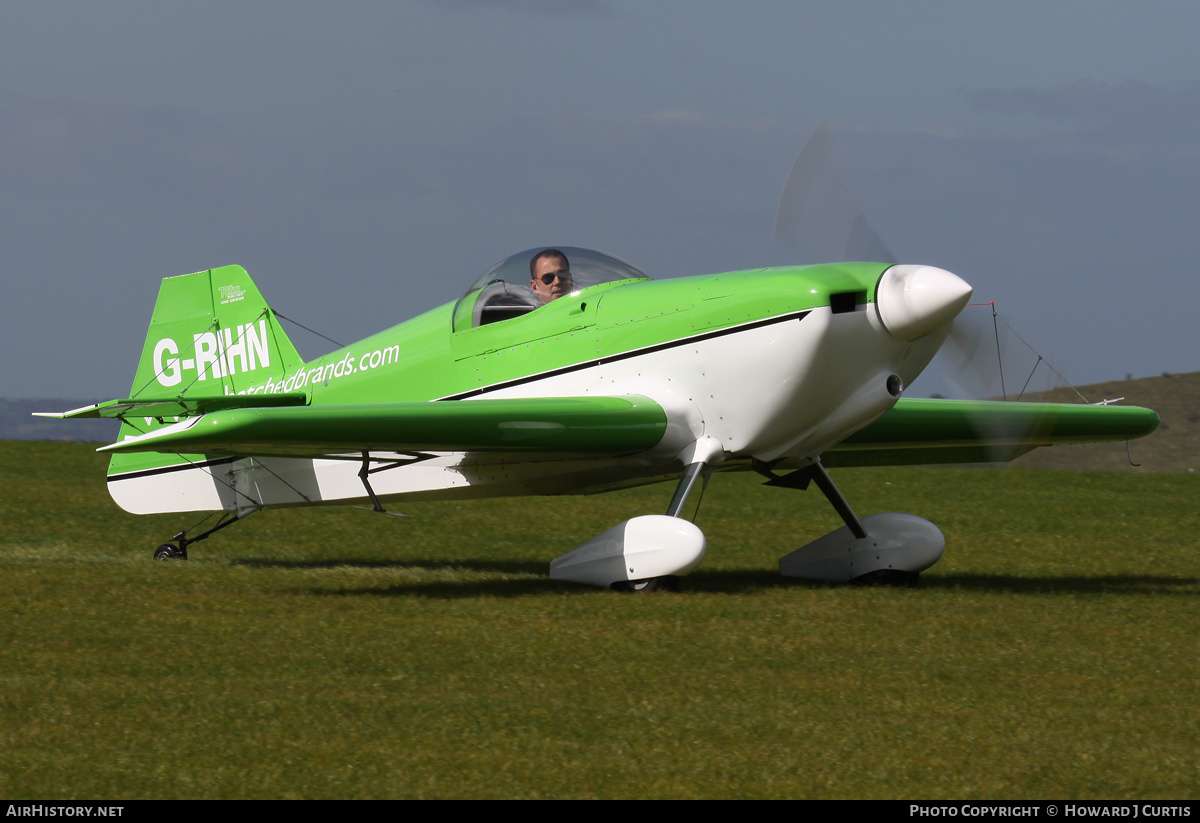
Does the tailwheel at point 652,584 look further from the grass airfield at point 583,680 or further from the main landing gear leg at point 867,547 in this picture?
the main landing gear leg at point 867,547

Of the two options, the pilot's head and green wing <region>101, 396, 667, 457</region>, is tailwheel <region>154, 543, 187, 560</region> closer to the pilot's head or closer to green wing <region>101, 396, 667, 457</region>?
green wing <region>101, 396, 667, 457</region>

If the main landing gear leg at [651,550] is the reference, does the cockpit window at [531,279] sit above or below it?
above

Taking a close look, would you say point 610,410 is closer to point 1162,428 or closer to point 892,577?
point 892,577

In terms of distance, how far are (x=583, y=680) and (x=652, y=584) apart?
2.68 metres

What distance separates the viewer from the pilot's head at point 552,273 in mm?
10070

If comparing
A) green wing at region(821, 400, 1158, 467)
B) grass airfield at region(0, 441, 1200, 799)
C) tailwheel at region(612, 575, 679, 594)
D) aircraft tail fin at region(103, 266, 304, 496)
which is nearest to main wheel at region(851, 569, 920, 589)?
grass airfield at region(0, 441, 1200, 799)

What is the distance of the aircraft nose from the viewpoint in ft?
27.7

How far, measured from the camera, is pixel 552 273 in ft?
33.1

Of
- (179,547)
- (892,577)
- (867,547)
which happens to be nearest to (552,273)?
(867,547)

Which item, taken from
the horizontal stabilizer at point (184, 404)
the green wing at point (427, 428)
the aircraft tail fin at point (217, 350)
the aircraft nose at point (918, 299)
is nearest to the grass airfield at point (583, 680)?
the green wing at point (427, 428)

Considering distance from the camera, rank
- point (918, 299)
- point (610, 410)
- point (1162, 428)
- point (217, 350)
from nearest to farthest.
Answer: point (918, 299)
point (610, 410)
point (217, 350)
point (1162, 428)

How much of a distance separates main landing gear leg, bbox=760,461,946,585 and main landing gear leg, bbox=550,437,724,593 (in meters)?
0.70

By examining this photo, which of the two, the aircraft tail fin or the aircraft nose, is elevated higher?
the aircraft tail fin
